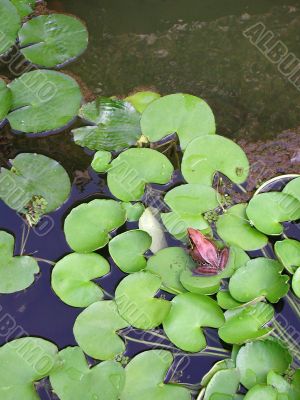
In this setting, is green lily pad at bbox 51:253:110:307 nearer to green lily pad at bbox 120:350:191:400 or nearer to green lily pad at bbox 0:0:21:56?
green lily pad at bbox 120:350:191:400

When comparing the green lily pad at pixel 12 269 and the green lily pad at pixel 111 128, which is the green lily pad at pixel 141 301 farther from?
the green lily pad at pixel 111 128

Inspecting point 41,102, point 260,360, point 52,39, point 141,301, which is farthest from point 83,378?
point 52,39

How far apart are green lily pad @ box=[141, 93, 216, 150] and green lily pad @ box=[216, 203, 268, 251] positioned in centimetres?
34

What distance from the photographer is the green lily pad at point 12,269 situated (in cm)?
179

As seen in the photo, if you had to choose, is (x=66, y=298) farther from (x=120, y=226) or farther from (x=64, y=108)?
(x=64, y=108)

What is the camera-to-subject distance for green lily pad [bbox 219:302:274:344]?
162 cm

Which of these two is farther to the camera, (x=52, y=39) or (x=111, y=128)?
(x=52, y=39)

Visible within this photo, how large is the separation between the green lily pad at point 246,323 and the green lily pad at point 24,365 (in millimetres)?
558

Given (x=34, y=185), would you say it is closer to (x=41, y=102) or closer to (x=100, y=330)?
(x=41, y=102)

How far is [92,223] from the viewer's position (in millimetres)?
1844

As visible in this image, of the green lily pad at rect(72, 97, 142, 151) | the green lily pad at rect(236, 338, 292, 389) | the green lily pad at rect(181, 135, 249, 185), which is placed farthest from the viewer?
the green lily pad at rect(72, 97, 142, 151)

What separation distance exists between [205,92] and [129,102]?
354 millimetres

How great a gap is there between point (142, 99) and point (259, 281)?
2.92 ft

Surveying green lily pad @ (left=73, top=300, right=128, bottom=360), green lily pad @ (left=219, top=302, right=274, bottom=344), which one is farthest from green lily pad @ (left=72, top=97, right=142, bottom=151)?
green lily pad @ (left=219, top=302, right=274, bottom=344)
